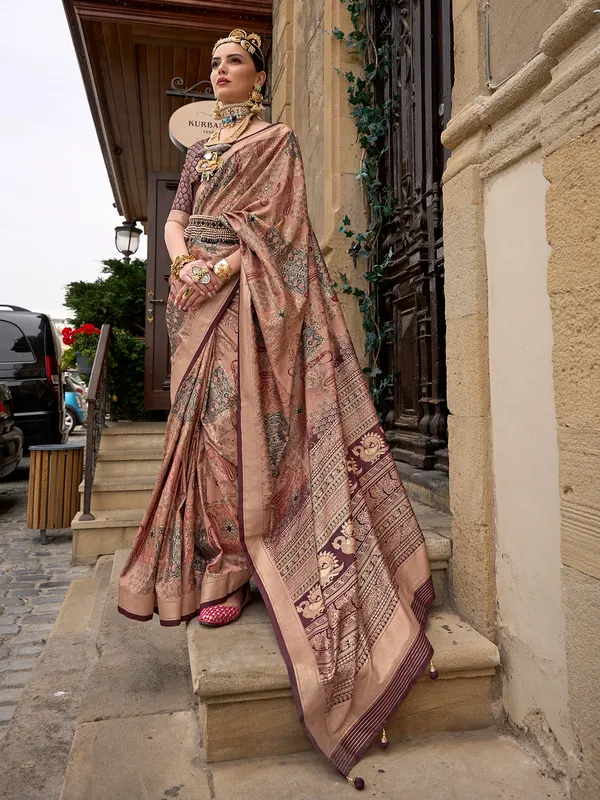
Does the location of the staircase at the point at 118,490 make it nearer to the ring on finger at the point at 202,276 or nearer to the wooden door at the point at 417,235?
the wooden door at the point at 417,235

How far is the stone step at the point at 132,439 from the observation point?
18.1 ft

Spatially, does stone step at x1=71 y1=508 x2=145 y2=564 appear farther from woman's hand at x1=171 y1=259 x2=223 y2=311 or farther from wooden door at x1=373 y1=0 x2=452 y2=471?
woman's hand at x1=171 y1=259 x2=223 y2=311

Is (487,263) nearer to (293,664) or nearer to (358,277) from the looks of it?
(293,664)

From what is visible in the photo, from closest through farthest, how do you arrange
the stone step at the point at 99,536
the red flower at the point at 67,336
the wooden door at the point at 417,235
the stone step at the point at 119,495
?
the wooden door at the point at 417,235 < the stone step at the point at 99,536 < the stone step at the point at 119,495 < the red flower at the point at 67,336

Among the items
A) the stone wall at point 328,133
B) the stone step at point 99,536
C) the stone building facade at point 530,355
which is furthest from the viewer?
the stone step at point 99,536

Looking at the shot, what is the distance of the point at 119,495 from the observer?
15.6 feet

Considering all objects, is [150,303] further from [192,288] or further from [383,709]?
[383,709]

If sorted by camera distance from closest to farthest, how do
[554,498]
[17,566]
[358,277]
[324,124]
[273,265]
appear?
[554,498] < [273,265] < [358,277] < [324,124] < [17,566]

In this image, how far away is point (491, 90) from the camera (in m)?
1.85

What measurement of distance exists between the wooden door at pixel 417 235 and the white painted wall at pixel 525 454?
1.23 m

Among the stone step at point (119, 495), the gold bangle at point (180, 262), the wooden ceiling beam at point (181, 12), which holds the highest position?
the wooden ceiling beam at point (181, 12)

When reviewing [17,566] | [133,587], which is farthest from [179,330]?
[17,566]

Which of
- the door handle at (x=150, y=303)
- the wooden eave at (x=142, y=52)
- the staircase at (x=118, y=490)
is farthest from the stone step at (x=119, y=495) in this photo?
the wooden eave at (x=142, y=52)

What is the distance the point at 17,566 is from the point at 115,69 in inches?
205
